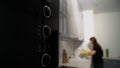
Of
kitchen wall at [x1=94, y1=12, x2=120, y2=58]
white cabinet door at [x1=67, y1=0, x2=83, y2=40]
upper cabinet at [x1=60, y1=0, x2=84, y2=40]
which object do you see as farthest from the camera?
kitchen wall at [x1=94, y1=12, x2=120, y2=58]

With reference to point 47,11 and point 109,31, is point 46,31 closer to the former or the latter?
point 47,11

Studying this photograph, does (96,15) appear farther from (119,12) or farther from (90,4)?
(90,4)

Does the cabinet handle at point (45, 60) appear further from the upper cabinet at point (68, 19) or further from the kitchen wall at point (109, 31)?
the kitchen wall at point (109, 31)

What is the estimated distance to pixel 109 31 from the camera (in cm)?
353

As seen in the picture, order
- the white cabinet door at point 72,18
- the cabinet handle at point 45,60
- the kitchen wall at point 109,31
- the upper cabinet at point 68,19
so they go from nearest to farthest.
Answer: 1. the cabinet handle at point 45,60
2. the upper cabinet at point 68,19
3. the white cabinet door at point 72,18
4. the kitchen wall at point 109,31

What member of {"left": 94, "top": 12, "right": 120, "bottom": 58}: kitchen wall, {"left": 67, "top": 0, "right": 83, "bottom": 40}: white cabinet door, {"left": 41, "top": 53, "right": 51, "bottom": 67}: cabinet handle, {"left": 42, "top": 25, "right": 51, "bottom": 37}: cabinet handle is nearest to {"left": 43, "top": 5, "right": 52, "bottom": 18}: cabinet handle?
{"left": 42, "top": 25, "right": 51, "bottom": 37}: cabinet handle

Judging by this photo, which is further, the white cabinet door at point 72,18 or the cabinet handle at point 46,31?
the white cabinet door at point 72,18

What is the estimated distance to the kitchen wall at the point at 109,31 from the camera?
344cm

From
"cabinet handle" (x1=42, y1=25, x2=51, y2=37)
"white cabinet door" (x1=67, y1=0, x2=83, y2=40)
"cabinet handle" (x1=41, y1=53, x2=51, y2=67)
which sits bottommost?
"cabinet handle" (x1=41, y1=53, x2=51, y2=67)

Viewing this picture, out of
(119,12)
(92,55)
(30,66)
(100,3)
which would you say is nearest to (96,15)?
(119,12)

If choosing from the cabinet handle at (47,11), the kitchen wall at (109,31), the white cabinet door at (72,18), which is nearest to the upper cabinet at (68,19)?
the white cabinet door at (72,18)

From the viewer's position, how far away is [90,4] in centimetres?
285

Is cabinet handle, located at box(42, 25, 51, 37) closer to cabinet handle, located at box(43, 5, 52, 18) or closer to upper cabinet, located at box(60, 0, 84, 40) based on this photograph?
cabinet handle, located at box(43, 5, 52, 18)

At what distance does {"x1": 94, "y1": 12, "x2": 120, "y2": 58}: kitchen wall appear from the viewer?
3440mm
